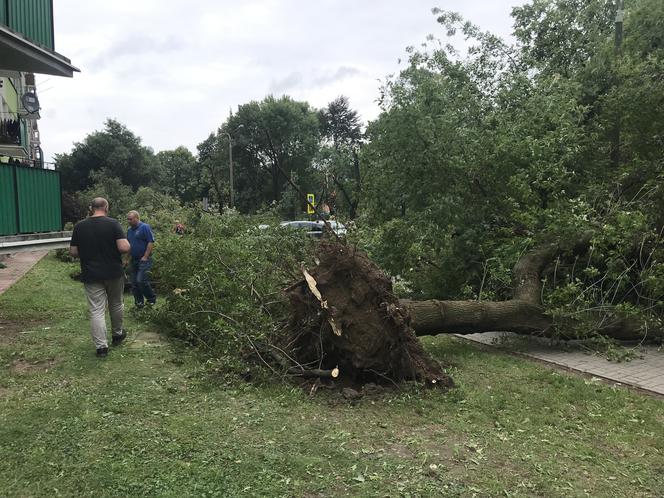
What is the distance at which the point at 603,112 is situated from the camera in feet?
32.9

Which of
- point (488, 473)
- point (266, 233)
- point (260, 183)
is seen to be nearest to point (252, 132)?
point (260, 183)

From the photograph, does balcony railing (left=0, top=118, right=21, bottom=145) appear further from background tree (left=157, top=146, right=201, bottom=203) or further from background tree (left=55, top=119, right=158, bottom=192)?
background tree (left=55, top=119, right=158, bottom=192)

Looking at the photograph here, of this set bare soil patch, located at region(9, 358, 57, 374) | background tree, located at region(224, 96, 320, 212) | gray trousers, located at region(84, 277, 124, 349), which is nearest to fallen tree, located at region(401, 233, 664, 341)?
gray trousers, located at region(84, 277, 124, 349)

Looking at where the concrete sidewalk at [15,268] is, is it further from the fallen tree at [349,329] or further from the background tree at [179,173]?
the background tree at [179,173]

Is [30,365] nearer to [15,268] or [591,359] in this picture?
[591,359]

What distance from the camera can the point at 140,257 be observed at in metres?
8.69

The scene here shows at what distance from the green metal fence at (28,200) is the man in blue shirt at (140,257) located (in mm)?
1100

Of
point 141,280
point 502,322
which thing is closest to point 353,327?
point 502,322

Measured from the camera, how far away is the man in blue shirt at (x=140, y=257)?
8617 millimetres

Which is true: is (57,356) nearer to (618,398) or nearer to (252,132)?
(618,398)

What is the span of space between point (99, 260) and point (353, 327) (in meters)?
2.92

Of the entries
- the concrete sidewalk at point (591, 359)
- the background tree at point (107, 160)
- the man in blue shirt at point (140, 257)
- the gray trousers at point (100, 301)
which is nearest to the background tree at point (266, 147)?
the background tree at point (107, 160)

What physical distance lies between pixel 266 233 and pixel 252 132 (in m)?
36.7

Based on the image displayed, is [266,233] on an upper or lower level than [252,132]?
lower
